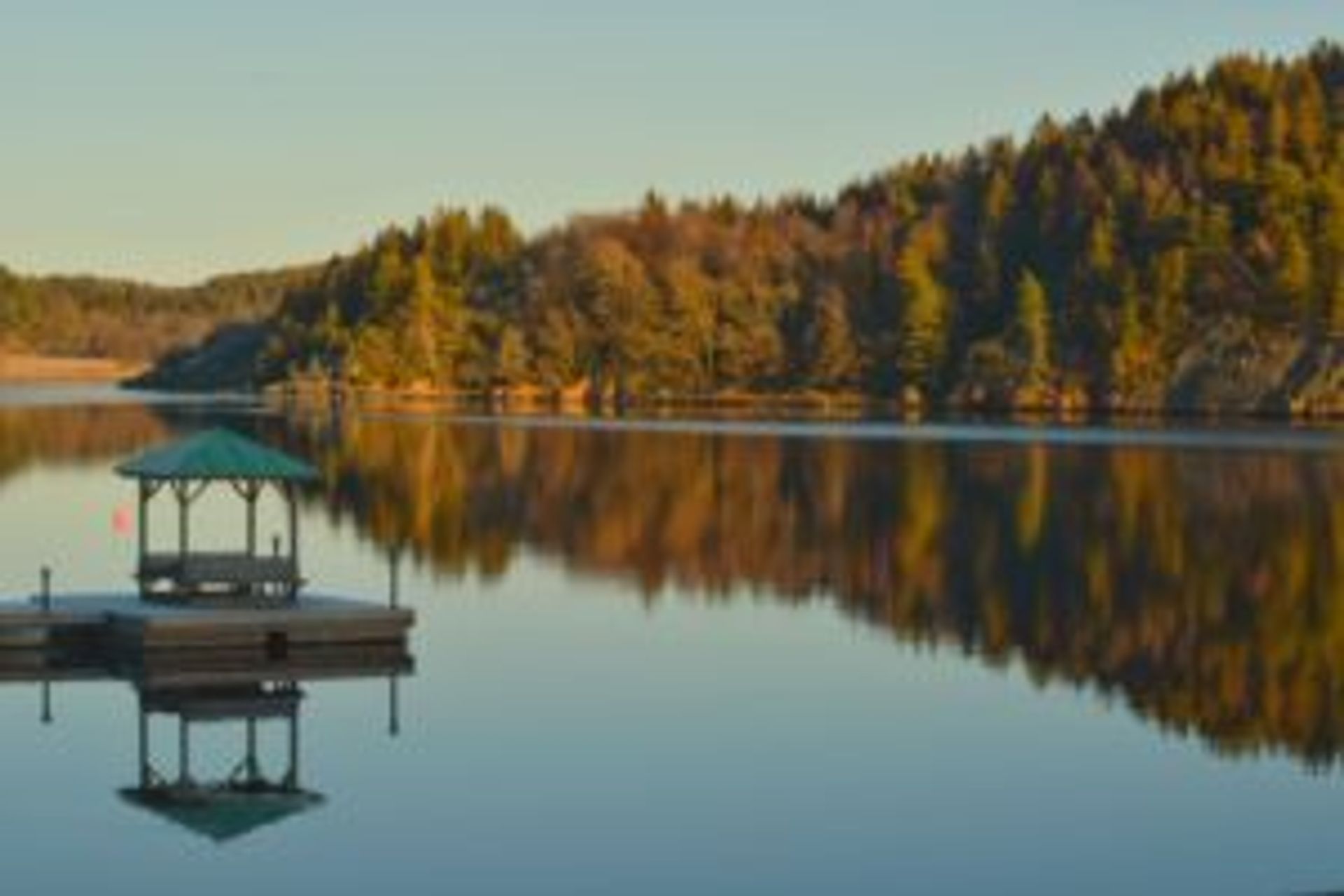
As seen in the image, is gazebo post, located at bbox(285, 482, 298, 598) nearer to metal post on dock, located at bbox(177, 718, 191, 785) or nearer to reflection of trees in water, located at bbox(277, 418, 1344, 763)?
metal post on dock, located at bbox(177, 718, 191, 785)

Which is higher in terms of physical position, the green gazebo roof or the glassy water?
the green gazebo roof

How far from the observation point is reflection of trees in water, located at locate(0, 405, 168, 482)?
416 ft

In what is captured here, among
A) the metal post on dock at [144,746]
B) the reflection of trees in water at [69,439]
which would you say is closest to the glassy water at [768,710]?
the metal post on dock at [144,746]

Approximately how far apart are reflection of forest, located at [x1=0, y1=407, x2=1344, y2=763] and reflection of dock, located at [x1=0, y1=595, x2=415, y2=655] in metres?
13.0

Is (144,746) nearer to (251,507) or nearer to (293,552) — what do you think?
(293,552)

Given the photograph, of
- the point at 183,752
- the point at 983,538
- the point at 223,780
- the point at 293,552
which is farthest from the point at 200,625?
the point at 983,538

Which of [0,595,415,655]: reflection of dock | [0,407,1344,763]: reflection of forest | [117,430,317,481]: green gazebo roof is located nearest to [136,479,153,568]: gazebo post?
[117,430,317,481]: green gazebo roof

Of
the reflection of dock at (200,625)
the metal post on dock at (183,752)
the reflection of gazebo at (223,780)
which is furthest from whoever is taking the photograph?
the reflection of dock at (200,625)

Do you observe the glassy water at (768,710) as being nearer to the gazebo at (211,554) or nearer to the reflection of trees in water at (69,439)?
the gazebo at (211,554)

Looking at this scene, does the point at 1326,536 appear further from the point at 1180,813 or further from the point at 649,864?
the point at 649,864

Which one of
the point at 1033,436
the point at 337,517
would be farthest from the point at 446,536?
the point at 1033,436

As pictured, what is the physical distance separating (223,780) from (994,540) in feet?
157

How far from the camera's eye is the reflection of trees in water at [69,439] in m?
127

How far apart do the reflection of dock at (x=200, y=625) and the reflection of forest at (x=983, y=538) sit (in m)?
13.0
